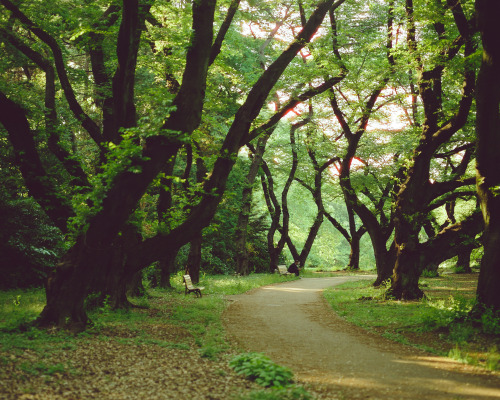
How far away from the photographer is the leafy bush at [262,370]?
5.66 metres

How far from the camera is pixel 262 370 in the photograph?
5.89 meters

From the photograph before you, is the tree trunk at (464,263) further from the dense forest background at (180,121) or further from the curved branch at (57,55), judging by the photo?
the curved branch at (57,55)

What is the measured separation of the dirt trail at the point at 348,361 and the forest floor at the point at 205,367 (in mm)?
15

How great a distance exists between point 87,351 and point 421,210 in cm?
1144

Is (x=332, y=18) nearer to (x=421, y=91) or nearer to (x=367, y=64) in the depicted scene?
(x=367, y=64)

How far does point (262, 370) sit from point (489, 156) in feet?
22.9

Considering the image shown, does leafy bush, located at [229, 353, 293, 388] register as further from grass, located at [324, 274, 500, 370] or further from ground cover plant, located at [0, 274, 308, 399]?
grass, located at [324, 274, 500, 370]

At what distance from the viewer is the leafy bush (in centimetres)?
566

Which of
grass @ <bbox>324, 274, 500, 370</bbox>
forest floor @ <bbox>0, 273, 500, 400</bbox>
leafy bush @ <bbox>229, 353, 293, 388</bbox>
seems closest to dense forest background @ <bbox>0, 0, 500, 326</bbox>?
grass @ <bbox>324, 274, 500, 370</bbox>

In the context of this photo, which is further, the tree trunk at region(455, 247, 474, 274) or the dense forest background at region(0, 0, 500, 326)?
the tree trunk at region(455, 247, 474, 274)

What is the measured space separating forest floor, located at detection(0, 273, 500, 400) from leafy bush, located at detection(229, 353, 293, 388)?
13cm

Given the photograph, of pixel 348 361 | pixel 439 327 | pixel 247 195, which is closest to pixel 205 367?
pixel 348 361

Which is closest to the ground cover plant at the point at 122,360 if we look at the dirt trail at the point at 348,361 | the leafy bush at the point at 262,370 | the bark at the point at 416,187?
the leafy bush at the point at 262,370

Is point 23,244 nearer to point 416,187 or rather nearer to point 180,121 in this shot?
point 180,121
